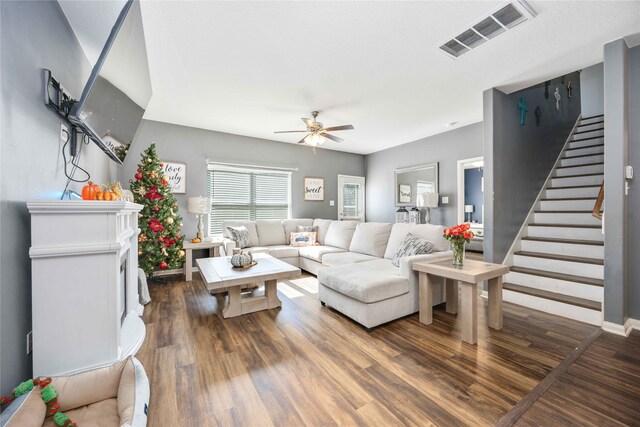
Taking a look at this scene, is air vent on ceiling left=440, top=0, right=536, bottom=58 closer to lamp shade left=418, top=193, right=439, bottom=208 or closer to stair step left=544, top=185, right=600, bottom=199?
lamp shade left=418, top=193, right=439, bottom=208

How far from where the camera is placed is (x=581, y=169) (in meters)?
4.21

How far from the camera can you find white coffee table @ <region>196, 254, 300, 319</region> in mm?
2483

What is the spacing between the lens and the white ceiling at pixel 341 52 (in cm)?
193

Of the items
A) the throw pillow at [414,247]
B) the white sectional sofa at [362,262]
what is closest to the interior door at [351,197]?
the white sectional sofa at [362,262]

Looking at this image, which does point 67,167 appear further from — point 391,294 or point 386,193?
point 386,193

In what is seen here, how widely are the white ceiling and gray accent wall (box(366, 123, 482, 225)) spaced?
2.57ft

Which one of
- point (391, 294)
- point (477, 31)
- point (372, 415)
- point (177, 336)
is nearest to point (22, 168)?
point (177, 336)

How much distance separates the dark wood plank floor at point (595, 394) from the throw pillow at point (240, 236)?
3888 mm

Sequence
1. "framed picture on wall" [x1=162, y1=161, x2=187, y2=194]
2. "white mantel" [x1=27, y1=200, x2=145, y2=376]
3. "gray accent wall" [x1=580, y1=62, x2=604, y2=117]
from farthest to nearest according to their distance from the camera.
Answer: "gray accent wall" [x1=580, y1=62, x2=604, y2=117]
"framed picture on wall" [x1=162, y1=161, x2=187, y2=194]
"white mantel" [x1=27, y1=200, x2=145, y2=376]

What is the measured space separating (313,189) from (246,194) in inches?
60.5

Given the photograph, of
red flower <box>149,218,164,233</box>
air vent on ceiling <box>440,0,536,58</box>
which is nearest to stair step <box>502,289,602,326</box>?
air vent on ceiling <box>440,0,536,58</box>

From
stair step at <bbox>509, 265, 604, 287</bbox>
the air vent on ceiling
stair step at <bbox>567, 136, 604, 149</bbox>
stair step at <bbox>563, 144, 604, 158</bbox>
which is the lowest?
stair step at <bbox>509, 265, 604, 287</bbox>

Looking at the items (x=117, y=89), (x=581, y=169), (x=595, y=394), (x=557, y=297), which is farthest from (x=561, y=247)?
(x=117, y=89)

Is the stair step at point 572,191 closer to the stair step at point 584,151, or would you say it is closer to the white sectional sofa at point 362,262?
the stair step at point 584,151
